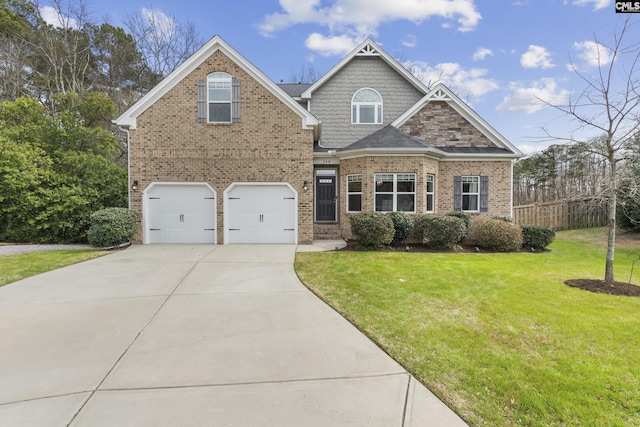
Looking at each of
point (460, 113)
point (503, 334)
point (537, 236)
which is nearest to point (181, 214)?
point (503, 334)

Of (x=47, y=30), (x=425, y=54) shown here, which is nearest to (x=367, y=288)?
(x=425, y=54)

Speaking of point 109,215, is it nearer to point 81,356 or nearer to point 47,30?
point 81,356

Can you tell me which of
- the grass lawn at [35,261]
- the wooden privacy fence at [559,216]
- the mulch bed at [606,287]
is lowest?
the mulch bed at [606,287]

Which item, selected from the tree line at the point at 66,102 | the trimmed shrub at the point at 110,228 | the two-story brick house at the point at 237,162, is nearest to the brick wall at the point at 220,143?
the two-story brick house at the point at 237,162

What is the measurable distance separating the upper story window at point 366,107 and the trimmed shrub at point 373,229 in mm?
6043

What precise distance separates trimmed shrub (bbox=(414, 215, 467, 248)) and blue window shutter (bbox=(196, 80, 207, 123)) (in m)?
8.51

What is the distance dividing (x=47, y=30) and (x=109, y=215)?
18.3 meters

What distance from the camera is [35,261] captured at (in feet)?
27.9

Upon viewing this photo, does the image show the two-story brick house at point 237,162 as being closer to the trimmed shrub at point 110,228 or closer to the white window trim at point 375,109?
the trimmed shrub at point 110,228

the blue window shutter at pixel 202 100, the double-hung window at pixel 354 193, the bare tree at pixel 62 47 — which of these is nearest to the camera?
the blue window shutter at pixel 202 100

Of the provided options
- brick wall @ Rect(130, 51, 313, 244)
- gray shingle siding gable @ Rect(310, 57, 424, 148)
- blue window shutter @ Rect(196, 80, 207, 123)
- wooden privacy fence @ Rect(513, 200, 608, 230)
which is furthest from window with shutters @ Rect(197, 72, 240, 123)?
wooden privacy fence @ Rect(513, 200, 608, 230)

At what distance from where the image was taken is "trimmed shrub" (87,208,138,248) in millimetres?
10172

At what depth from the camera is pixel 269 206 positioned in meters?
11.5

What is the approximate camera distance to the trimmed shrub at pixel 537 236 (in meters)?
10.7
